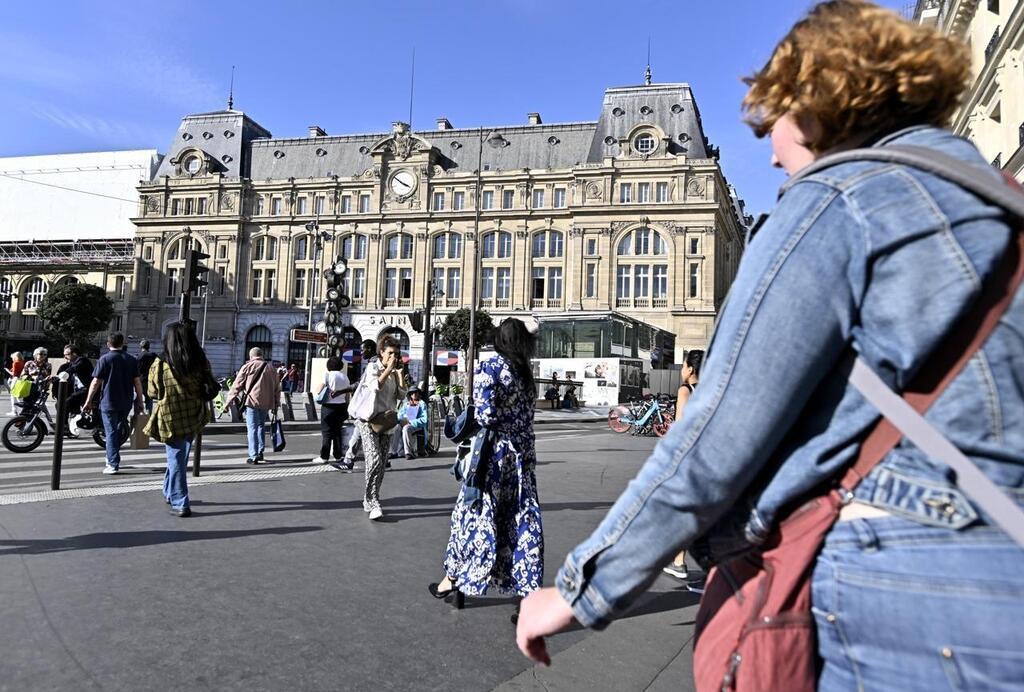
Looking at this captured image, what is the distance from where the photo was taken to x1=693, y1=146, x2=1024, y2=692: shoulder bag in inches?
37.4

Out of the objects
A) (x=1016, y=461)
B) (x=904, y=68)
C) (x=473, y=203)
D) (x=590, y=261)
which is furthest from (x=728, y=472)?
(x=473, y=203)

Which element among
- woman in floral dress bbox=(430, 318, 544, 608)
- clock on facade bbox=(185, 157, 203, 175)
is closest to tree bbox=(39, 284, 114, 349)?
clock on facade bbox=(185, 157, 203, 175)

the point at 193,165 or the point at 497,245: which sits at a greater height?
the point at 193,165

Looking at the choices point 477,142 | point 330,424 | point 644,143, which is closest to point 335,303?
point 330,424

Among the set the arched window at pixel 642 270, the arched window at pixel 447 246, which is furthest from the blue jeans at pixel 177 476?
the arched window at pixel 447 246

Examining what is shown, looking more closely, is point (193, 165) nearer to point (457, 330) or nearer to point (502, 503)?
point (457, 330)

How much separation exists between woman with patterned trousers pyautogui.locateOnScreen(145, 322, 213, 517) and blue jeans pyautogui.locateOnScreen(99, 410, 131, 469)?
2522 mm

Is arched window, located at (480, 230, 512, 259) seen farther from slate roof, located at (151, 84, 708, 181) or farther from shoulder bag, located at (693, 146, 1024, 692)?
shoulder bag, located at (693, 146, 1024, 692)

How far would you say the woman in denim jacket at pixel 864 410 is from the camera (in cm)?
96

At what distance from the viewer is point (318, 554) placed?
513 cm

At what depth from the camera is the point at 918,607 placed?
960 millimetres

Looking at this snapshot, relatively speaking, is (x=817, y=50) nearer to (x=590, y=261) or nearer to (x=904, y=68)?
(x=904, y=68)

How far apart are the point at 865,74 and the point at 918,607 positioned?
0.79 metres

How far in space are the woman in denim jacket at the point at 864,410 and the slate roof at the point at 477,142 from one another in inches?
1964
